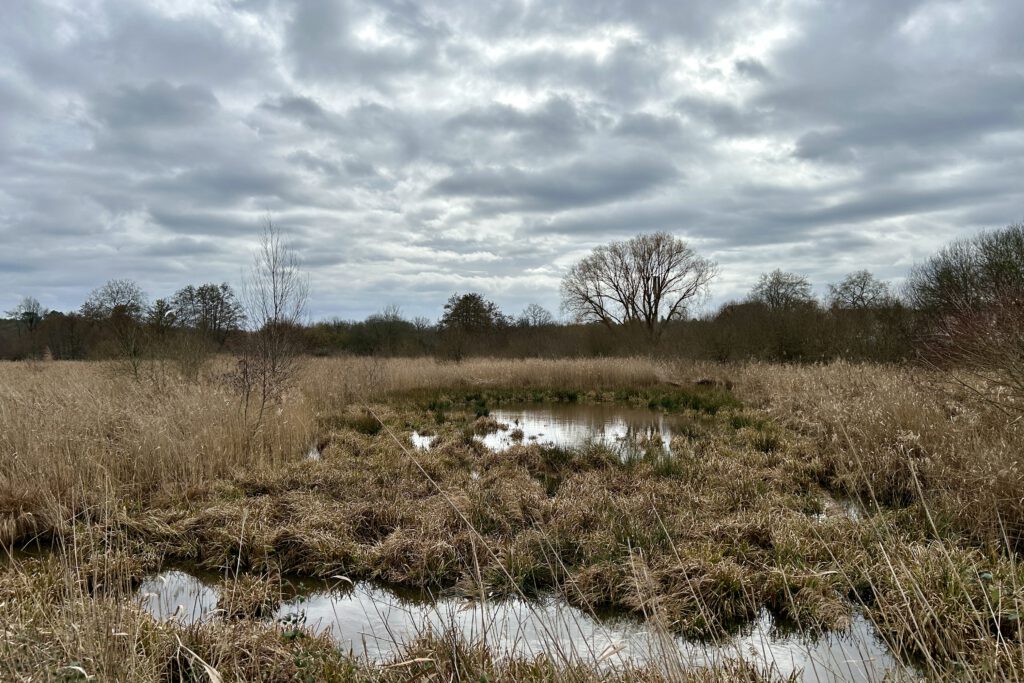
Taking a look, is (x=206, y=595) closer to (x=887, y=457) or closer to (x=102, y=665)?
(x=102, y=665)

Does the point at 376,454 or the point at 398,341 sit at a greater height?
the point at 398,341

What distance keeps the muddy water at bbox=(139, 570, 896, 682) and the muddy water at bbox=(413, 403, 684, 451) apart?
5.39 m

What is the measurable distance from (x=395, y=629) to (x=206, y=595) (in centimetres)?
175

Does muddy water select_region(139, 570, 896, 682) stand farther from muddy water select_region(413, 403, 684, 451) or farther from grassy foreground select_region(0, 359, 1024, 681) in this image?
muddy water select_region(413, 403, 684, 451)

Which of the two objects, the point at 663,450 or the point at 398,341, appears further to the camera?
the point at 398,341

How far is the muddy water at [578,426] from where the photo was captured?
1102 cm

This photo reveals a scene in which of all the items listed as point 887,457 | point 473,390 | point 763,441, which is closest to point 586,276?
point 473,390

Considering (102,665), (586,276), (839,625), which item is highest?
(586,276)

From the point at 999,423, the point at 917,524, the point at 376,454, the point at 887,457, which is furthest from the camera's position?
the point at 376,454

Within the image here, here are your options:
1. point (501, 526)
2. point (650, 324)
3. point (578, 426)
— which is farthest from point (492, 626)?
point (650, 324)

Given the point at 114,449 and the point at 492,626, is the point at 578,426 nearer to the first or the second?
the point at 114,449

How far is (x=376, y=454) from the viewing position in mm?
9594

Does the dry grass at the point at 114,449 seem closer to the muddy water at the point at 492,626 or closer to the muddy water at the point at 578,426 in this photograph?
the muddy water at the point at 492,626

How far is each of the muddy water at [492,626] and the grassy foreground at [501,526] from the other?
0.50 feet
